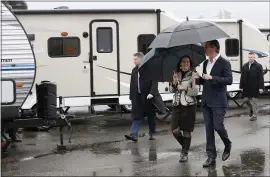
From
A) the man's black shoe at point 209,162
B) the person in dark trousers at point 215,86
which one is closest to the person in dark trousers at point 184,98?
the person in dark trousers at point 215,86

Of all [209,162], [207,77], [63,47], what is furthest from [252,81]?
[207,77]

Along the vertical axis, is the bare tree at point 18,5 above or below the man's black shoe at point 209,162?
above

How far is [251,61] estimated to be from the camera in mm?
12445

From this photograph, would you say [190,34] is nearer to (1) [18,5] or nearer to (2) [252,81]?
(2) [252,81]

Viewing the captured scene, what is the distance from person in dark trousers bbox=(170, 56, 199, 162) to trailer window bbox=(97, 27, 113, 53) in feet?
16.2

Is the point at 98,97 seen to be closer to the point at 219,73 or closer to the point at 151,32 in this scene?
the point at 151,32

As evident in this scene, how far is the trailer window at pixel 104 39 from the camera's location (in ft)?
40.4

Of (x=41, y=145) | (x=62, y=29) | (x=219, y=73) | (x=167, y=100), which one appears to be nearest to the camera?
(x=219, y=73)

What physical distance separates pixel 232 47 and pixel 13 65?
7.68 meters

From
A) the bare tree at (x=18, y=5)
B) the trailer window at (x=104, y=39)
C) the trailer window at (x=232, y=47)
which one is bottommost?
the trailer window at (x=232, y=47)

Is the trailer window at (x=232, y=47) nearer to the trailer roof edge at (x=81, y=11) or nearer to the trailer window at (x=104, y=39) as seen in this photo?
the trailer roof edge at (x=81, y=11)

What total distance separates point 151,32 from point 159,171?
239 inches

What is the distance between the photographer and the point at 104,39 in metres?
12.3

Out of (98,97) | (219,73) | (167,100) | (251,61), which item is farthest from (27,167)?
(251,61)
